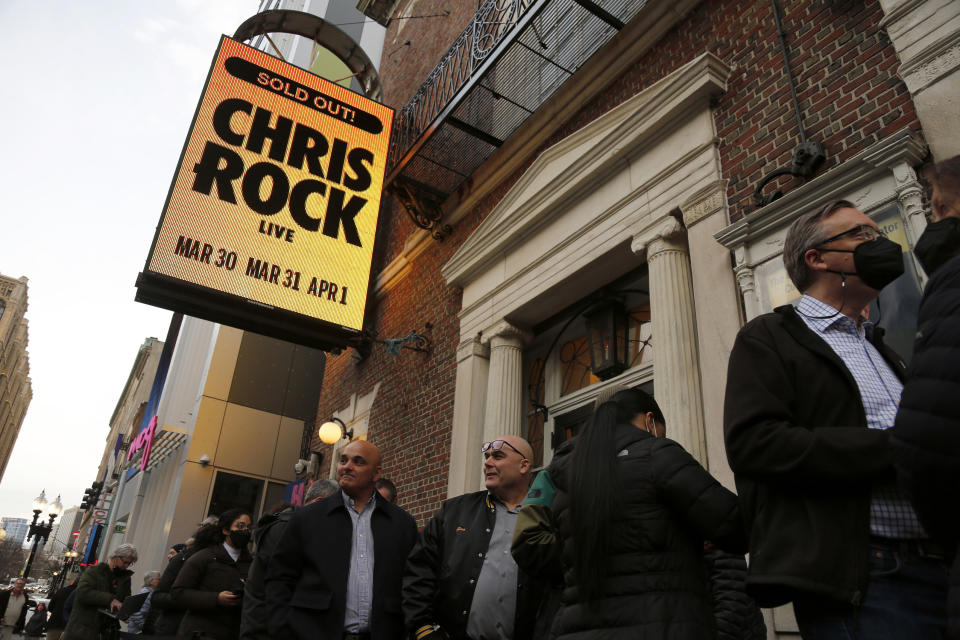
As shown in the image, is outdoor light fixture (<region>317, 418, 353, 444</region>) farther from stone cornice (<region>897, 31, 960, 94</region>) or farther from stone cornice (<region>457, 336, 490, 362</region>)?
stone cornice (<region>897, 31, 960, 94</region>)

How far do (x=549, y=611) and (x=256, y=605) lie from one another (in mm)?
1757

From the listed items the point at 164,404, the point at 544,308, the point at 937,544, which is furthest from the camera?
the point at 164,404

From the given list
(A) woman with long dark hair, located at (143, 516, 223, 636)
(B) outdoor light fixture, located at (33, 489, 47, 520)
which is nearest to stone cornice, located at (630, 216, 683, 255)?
(A) woman with long dark hair, located at (143, 516, 223, 636)

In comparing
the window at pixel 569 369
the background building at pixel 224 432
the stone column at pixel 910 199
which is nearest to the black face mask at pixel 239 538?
the window at pixel 569 369

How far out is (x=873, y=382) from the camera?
170 centimetres

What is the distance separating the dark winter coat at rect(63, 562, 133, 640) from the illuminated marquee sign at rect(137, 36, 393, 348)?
2.87m

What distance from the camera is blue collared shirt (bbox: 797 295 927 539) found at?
1472mm

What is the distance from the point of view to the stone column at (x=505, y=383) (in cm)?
673

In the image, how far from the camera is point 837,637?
4.71 feet

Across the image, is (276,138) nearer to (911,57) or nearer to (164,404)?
(911,57)

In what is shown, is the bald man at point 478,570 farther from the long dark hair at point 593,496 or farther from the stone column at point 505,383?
the stone column at point 505,383

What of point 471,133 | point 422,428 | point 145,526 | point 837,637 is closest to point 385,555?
point 837,637

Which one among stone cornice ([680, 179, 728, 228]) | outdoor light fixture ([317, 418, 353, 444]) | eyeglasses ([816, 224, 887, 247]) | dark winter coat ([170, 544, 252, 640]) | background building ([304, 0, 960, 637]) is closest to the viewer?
eyeglasses ([816, 224, 887, 247])

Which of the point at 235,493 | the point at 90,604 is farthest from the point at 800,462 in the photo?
the point at 235,493
